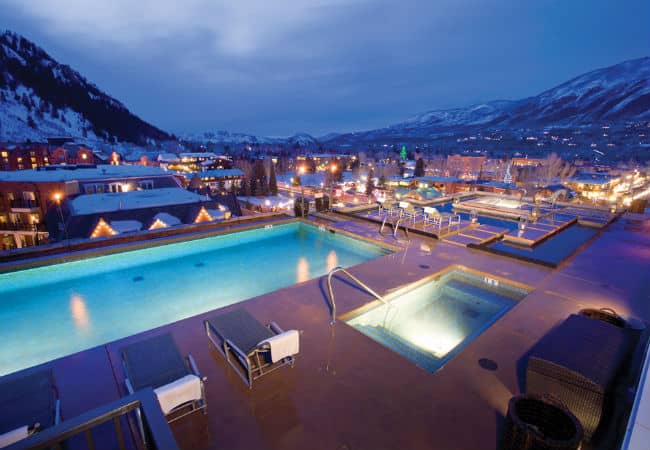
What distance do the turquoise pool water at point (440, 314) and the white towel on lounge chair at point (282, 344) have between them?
5.52 ft

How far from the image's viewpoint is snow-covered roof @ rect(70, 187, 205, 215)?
56.9 ft

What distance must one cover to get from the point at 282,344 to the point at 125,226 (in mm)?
15460

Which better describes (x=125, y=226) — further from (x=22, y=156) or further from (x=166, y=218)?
(x=22, y=156)

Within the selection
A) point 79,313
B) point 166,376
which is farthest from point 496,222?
point 79,313

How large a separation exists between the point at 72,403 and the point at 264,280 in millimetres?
4993

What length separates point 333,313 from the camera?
5.21m

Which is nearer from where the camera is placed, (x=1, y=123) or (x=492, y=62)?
(x=1, y=123)

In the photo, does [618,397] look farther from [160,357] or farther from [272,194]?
[272,194]

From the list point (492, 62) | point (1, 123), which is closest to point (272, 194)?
point (1, 123)

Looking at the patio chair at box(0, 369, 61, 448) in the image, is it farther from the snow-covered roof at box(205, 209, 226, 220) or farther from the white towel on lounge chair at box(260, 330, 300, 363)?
the snow-covered roof at box(205, 209, 226, 220)

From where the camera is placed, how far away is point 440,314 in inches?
263

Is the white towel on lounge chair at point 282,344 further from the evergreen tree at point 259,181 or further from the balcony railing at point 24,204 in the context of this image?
the evergreen tree at point 259,181

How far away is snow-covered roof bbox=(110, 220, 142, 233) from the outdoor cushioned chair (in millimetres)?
17113

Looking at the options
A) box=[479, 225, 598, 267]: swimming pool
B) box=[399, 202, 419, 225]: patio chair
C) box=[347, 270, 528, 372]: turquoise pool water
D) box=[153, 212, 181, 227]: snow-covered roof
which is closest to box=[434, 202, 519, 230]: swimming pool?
box=[479, 225, 598, 267]: swimming pool
